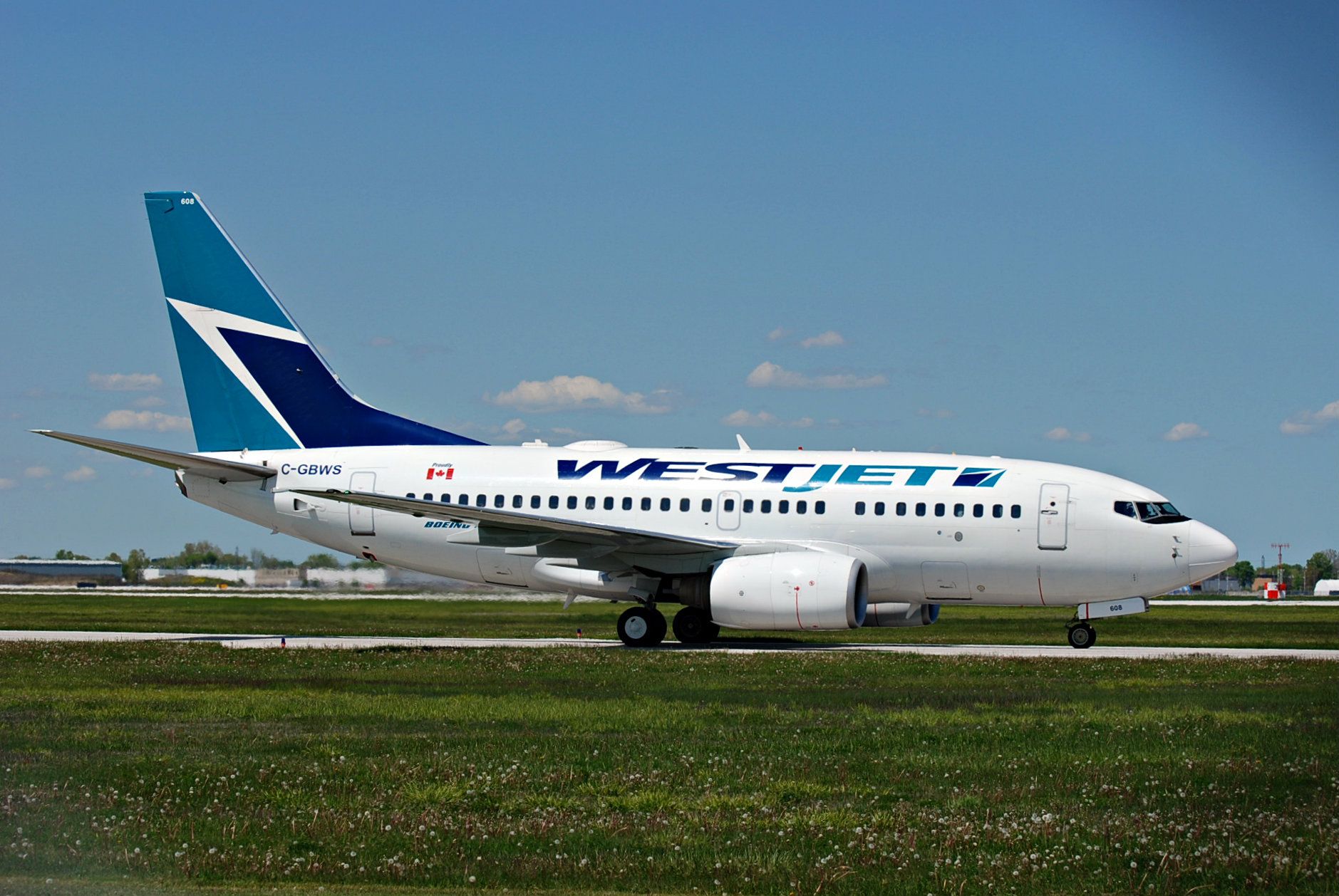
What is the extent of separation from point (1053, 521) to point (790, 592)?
5.52m

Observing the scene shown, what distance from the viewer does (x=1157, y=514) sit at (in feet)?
93.0

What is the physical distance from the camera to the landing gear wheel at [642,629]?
94.9 feet

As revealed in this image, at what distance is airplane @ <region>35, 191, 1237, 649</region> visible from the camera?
92.1 feet

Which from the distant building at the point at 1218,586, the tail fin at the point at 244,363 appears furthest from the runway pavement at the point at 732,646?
the distant building at the point at 1218,586

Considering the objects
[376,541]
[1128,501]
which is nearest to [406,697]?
[376,541]

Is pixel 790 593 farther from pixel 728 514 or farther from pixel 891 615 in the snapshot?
pixel 891 615

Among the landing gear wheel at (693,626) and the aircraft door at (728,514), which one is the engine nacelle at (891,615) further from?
the aircraft door at (728,514)

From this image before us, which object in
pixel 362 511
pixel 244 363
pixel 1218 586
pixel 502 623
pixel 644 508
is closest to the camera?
pixel 644 508

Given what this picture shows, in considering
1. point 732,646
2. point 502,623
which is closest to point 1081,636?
point 732,646

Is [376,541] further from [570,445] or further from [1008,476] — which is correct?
[1008,476]

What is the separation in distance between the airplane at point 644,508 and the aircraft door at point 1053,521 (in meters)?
0.04

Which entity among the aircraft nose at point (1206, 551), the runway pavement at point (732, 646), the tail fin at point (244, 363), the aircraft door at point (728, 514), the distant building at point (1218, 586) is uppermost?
the tail fin at point (244, 363)

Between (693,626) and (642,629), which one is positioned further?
(693,626)

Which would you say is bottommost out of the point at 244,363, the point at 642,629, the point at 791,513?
the point at 642,629
